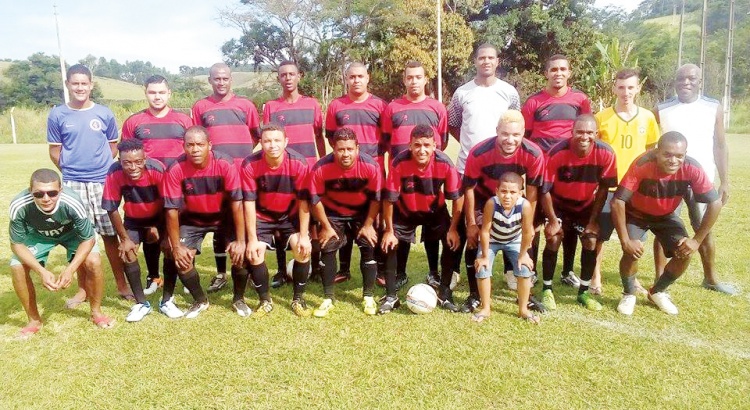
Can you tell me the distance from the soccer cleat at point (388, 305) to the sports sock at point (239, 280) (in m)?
1.23

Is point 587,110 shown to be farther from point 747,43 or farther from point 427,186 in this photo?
point 747,43

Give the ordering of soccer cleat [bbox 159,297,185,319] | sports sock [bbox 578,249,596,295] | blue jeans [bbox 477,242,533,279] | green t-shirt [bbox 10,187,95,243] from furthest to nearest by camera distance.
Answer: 1. sports sock [bbox 578,249,596,295]
2. soccer cleat [bbox 159,297,185,319]
3. blue jeans [bbox 477,242,533,279]
4. green t-shirt [bbox 10,187,95,243]

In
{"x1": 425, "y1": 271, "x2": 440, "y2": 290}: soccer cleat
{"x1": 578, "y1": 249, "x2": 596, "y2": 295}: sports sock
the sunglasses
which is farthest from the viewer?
{"x1": 425, "y1": 271, "x2": 440, "y2": 290}: soccer cleat

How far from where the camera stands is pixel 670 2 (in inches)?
3600

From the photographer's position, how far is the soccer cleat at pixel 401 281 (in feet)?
16.9

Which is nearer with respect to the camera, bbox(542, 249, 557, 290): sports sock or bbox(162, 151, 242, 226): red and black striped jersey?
bbox(162, 151, 242, 226): red and black striped jersey

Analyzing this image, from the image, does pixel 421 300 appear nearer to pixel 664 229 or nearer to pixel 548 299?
pixel 548 299

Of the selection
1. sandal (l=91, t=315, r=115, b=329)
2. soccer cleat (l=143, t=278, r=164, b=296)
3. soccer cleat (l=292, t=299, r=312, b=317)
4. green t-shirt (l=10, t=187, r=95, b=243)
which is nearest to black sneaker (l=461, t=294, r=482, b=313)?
soccer cleat (l=292, t=299, r=312, b=317)

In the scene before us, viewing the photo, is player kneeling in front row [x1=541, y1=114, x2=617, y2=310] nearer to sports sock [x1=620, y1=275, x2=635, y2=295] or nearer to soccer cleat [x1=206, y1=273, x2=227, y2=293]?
sports sock [x1=620, y1=275, x2=635, y2=295]

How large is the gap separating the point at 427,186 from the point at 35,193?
10.0 ft

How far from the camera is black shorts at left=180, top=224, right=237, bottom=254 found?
14.9 ft

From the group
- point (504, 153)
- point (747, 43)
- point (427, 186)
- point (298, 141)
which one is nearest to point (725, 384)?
point (504, 153)

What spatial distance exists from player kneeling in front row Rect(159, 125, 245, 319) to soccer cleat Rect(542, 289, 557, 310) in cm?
268

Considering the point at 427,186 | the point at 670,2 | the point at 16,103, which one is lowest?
the point at 427,186
